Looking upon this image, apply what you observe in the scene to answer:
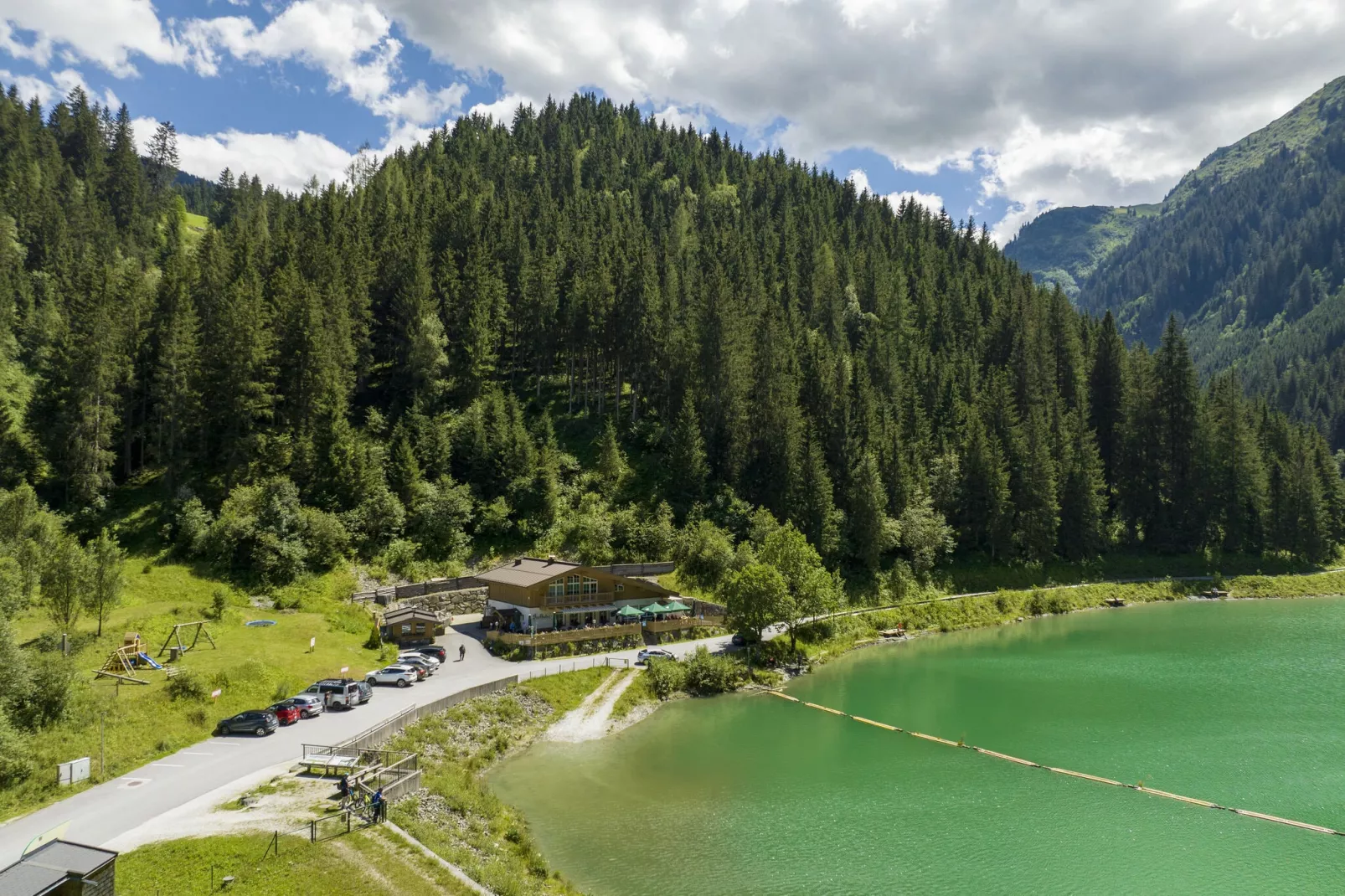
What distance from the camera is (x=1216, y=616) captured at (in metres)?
72.2

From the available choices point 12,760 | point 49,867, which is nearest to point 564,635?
point 12,760

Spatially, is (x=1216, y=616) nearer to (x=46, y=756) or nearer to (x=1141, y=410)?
→ (x=1141, y=410)

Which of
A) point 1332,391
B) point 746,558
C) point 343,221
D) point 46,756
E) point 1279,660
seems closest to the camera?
point 46,756

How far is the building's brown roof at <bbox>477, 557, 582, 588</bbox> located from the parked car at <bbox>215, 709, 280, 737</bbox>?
853 inches

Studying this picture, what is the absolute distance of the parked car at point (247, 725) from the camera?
A: 107ft

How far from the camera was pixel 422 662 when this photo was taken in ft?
144

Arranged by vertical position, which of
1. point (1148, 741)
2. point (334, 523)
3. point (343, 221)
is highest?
point (343, 221)

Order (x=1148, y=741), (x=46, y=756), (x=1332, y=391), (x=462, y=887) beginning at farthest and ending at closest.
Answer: (x=1332, y=391), (x=1148, y=741), (x=46, y=756), (x=462, y=887)

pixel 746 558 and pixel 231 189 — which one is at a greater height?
pixel 231 189

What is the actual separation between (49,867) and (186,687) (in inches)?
725

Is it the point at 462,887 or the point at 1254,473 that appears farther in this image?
the point at 1254,473

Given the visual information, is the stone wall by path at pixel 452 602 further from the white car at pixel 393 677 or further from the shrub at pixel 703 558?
the shrub at pixel 703 558

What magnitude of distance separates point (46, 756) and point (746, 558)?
45.8 meters

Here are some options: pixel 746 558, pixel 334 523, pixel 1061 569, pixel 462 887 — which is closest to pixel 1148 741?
pixel 746 558
